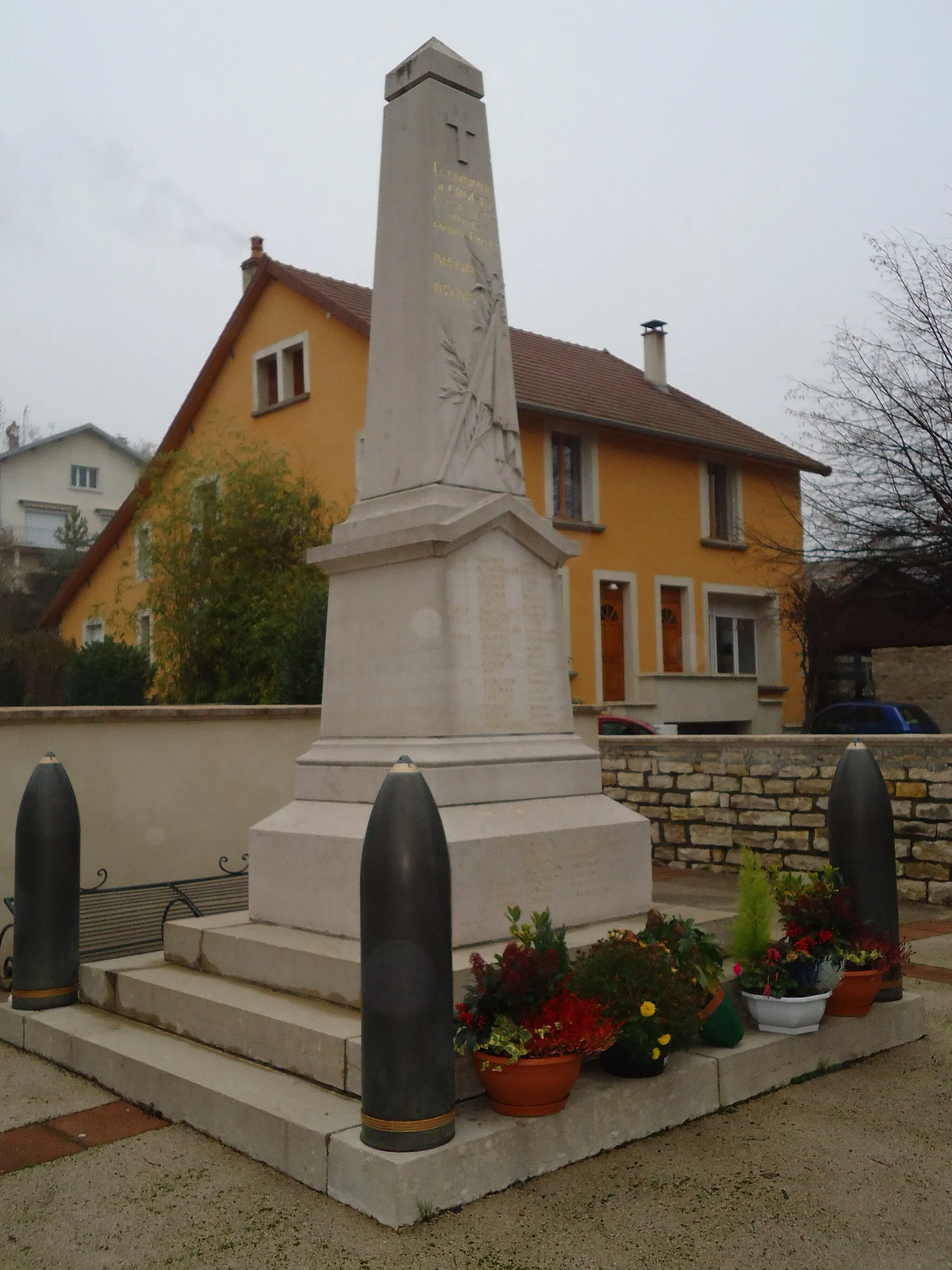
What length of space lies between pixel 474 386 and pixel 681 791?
233 inches

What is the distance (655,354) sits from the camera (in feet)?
88.5

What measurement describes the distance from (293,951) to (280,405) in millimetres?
18231

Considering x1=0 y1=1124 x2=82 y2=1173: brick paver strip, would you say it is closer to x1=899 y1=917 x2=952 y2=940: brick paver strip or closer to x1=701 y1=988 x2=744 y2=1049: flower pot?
x1=701 y1=988 x2=744 y2=1049: flower pot

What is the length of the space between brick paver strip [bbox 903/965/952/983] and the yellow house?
1384 cm

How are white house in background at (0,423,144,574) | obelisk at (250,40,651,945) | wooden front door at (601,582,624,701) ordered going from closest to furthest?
1. obelisk at (250,40,651,945)
2. wooden front door at (601,582,624,701)
3. white house in background at (0,423,144,574)

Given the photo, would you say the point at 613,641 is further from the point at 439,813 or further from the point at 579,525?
the point at 439,813

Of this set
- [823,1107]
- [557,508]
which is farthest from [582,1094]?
[557,508]

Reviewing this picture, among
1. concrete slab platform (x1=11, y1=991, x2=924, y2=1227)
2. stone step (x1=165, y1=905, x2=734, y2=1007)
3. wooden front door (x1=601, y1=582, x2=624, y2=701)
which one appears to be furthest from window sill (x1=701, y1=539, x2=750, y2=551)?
concrete slab platform (x1=11, y1=991, x2=924, y2=1227)

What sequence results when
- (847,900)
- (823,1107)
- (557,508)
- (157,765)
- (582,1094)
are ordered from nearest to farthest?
(582,1094) < (823,1107) < (847,900) < (157,765) < (557,508)

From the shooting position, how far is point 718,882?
A: 9617mm

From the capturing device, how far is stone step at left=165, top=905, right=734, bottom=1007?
4.53 metres

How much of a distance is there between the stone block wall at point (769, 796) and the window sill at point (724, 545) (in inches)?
543

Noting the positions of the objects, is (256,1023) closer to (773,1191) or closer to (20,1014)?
(20,1014)

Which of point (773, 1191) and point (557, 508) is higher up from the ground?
point (557, 508)
